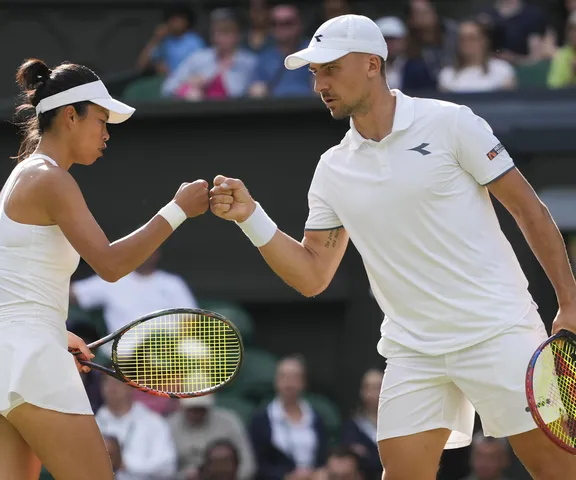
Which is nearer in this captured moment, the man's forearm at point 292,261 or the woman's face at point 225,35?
the man's forearm at point 292,261

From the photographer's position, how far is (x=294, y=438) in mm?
7855

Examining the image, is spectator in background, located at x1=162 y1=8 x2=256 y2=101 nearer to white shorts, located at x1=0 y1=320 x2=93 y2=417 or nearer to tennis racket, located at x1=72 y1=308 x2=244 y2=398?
tennis racket, located at x1=72 y1=308 x2=244 y2=398

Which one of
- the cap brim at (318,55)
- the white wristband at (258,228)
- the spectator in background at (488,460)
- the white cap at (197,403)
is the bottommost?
the spectator in background at (488,460)

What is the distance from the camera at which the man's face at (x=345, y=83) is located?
15.7 feet

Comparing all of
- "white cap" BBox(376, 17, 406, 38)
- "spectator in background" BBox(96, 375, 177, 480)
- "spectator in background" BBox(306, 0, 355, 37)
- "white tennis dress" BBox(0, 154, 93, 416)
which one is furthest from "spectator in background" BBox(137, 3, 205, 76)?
"white tennis dress" BBox(0, 154, 93, 416)

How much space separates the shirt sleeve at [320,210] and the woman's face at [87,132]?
2.66ft

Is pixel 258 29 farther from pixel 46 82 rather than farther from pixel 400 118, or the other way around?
pixel 46 82

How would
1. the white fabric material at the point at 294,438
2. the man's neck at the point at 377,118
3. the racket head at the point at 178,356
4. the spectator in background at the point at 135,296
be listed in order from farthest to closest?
the spectator in background at the point at 135,296, the white fabric material at the point at 294,438, the racket head at the point at 178,356, the man's neck at the point at 377,118

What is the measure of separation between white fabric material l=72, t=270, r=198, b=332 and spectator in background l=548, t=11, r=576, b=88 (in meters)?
2.75

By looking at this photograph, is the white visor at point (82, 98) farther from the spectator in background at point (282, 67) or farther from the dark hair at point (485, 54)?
the dark hair at point (485, 54)

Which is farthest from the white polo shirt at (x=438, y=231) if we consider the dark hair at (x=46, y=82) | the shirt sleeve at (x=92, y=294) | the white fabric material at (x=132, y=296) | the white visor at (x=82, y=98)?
the shirt sleeve at (x=92, y=294)

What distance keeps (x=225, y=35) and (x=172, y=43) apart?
1.80 feet

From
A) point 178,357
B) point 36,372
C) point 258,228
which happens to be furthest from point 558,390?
point 36,372

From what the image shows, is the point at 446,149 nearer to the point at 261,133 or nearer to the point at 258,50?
the point at 261,133
